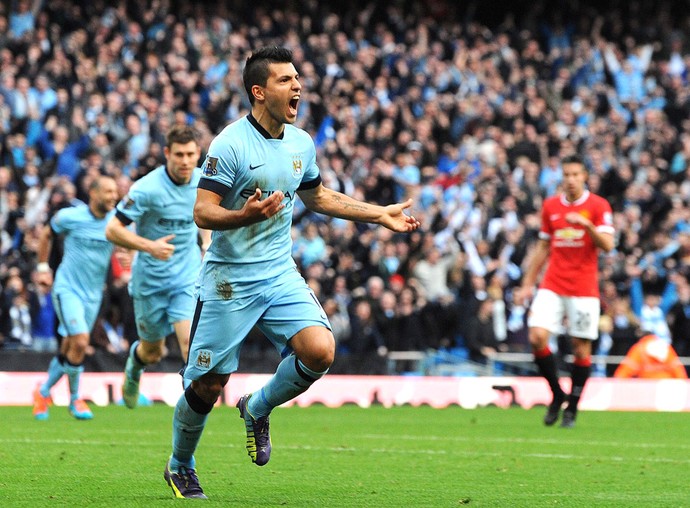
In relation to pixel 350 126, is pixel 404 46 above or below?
above

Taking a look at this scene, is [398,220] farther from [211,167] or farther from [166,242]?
[166,242]

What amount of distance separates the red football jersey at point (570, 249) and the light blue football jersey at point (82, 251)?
15.3ft

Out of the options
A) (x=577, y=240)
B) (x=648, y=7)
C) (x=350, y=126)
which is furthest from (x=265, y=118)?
(x=648, y=7)

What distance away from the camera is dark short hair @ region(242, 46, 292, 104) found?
24.3ft

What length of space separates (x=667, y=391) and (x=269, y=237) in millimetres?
12872

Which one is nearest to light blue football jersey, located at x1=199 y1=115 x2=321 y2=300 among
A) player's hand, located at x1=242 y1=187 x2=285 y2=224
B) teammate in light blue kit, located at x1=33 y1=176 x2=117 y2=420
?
player's hand, located at x1=242 y1=187 x2=285 y2=224

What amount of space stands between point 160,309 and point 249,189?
5.48 metres

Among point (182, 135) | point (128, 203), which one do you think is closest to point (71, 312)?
point (128, 203)

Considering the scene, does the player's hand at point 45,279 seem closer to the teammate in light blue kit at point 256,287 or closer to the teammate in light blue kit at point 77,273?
the teammate in light blue kit at point 77,273

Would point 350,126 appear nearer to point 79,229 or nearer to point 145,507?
point 79,229

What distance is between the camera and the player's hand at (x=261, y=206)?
669 cm

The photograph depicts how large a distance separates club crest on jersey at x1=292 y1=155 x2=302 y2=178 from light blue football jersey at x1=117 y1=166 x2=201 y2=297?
413 cm

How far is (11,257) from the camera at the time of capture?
65.6 feet

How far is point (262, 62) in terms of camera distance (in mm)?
7422
